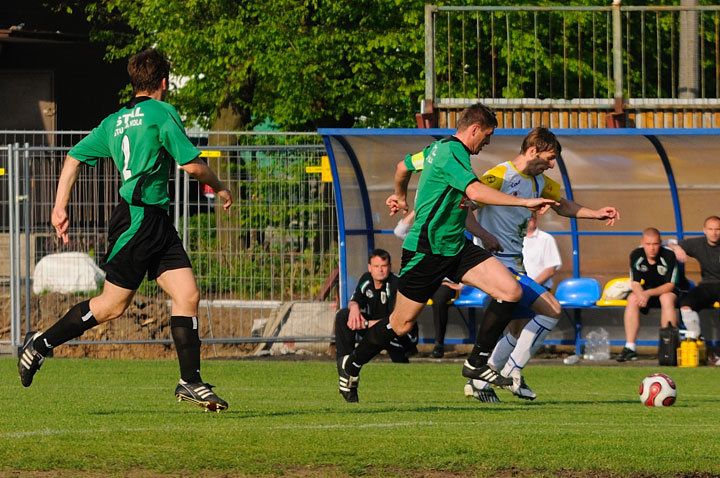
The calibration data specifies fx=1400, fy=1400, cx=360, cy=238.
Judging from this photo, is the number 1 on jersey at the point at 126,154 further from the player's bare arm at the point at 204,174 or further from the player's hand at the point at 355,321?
the player's hand at the point at 355,321

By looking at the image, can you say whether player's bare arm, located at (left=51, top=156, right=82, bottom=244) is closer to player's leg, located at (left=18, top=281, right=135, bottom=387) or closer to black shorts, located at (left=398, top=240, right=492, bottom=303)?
A: player's leg, located at (left=18, top=281, right=135, bottom=387)

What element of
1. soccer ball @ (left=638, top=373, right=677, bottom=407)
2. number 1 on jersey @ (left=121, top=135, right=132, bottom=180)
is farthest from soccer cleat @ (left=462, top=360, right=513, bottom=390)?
number 1 on jersey @ (left=121, top=135, right=132, bottom=180)

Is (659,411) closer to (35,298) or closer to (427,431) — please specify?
(427,431)

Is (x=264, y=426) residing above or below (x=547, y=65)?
below

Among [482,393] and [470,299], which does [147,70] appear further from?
[470,299]

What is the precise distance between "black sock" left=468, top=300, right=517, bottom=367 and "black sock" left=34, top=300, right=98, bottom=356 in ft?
8.72

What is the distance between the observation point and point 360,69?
2491cm

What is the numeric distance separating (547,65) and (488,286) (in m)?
14.3

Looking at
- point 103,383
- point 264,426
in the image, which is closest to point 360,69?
point 103,383

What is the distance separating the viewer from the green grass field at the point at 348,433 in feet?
22.0

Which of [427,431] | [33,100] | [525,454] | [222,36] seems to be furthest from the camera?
[33,100]

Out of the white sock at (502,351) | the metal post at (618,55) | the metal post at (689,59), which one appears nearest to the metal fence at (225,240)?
the metal post at (618,55)

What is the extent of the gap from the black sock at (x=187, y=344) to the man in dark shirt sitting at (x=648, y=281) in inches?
362

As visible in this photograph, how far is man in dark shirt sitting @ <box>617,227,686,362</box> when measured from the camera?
1644 centimetres
